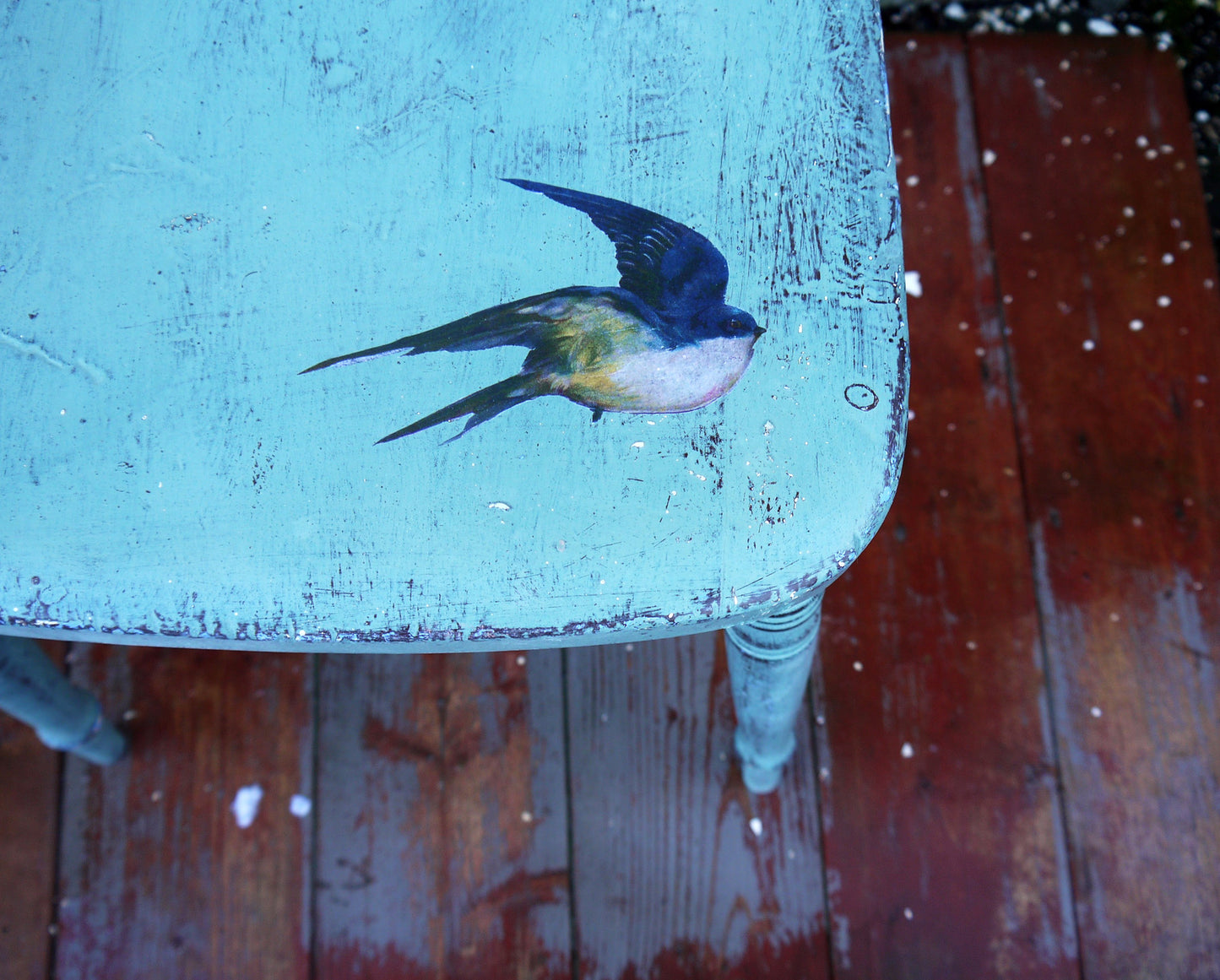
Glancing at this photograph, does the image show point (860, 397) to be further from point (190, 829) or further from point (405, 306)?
point (190, 829)

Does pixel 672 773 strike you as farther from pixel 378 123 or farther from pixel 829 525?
pixel 378 123

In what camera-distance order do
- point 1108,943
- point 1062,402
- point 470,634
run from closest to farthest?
1. point 470,634
2. point 1108,943
3. point 1062,402

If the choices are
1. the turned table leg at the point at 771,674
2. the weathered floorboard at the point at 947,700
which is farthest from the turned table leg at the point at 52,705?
the weathered floorboard at the point at 947,700

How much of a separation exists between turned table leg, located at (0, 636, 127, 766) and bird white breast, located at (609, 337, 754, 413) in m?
0.44

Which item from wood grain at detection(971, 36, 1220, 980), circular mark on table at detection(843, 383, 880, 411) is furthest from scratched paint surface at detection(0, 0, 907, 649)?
wood grain at detection(971, 36, 1220, 980)

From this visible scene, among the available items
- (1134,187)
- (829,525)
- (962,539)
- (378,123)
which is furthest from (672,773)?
(1134,187)

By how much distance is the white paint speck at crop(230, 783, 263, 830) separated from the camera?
2.26ft

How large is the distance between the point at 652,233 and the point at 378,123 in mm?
139

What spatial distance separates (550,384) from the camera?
35cm

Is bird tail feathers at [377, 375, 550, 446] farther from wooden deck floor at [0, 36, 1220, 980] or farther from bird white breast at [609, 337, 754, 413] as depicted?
wooden deck floor at [0, 36, 1220, 980]

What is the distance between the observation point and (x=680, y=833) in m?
0.69

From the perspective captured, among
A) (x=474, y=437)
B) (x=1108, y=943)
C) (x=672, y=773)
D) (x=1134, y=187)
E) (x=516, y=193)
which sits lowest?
(x=1108, y=943)

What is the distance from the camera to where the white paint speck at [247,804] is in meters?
0.69

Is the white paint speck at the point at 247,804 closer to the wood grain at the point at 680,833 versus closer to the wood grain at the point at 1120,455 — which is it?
the wood grain at the point at 680,833
